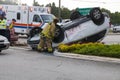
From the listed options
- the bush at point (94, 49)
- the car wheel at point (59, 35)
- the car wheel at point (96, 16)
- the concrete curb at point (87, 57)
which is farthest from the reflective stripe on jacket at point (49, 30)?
the car wheel at point (96, 16)

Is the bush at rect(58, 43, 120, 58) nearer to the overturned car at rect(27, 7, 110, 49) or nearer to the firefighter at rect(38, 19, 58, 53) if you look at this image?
the firefighter at rect(38, 19, 58, 53)

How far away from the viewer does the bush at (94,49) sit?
52.5 ft

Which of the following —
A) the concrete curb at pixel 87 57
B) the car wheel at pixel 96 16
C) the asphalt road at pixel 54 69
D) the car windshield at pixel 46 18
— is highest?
the car wheel at pixel 96 16

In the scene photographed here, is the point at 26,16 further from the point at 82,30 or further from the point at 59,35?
the point at 59,35

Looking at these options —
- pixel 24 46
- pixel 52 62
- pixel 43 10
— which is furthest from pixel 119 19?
pixel 52 62

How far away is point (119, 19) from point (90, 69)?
90.7 metres

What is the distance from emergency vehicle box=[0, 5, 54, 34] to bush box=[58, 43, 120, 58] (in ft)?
43.7

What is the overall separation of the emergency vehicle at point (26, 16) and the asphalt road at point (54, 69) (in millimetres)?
15471

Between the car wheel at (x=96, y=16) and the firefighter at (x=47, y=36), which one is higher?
the car wheel at (x=96, y=16)

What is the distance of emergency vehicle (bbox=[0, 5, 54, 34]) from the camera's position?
31.4 meters

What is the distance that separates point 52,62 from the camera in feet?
48.1

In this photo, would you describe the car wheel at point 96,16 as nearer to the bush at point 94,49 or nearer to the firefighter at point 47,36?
the firefighter at point 47,36

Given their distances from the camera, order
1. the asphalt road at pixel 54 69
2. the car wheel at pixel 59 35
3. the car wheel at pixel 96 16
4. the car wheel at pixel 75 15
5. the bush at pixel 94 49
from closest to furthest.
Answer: the asphalt road at pixel 54 69, the bush at pixel 94 49, the car wheel at pixel 59 35, the car wheel at pixel 96 16, the car wheel at pixel 75 15

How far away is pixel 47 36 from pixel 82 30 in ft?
6.70
